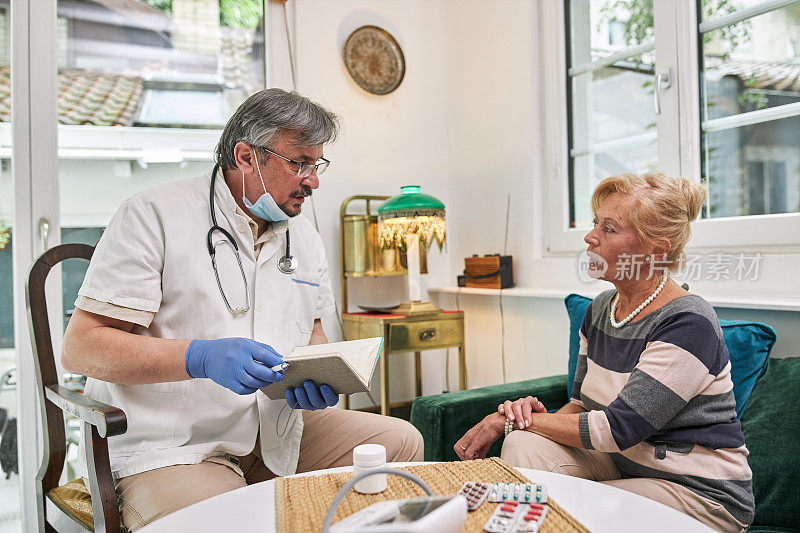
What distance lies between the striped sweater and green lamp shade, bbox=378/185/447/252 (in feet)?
4.64

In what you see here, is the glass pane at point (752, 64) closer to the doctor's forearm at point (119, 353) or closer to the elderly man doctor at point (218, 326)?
the elderly man doctor at point (218, 326)

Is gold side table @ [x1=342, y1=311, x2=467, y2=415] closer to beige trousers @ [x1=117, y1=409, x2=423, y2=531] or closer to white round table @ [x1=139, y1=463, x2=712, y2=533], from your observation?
beige trousers @ [x1=117, y1=409, x2=423, y2=531]

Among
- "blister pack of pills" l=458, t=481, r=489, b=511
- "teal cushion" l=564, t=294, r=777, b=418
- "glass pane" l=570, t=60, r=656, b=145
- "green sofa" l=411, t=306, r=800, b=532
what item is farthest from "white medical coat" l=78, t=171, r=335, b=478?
"glass pane" l=570, t=60, r=656, b=145

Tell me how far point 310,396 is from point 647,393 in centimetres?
68

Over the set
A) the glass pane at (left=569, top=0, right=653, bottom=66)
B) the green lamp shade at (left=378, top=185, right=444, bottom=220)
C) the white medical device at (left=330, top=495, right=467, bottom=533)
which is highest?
the glass pane at (left=569, top=0, right=653, bottom=66)

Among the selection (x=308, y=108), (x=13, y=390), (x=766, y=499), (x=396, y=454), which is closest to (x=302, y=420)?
(x=396, y=454)

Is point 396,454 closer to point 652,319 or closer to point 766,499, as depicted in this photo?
point 652,319

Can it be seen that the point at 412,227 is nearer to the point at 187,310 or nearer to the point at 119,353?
the point at 187,310

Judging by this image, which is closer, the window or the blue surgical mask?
the blue surgical mask

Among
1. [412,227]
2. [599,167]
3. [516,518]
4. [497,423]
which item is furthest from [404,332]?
[516,518]

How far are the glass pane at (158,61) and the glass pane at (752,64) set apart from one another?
72.4 inches

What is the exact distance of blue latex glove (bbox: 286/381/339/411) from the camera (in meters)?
1.32

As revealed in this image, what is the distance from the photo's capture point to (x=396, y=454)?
1565 mm

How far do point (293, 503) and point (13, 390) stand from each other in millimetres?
1832
